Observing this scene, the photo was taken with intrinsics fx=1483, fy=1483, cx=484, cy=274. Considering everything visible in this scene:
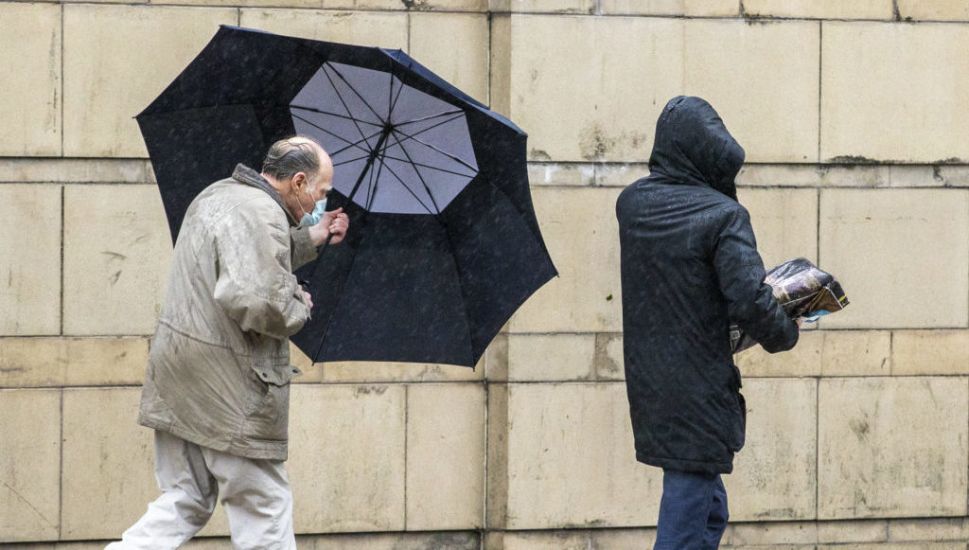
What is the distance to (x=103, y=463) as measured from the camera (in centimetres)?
660

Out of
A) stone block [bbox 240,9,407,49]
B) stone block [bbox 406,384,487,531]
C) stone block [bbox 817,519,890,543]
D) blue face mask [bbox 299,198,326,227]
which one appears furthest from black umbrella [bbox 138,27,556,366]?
stone block [bbox 817,519,890,543]

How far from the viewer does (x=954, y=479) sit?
7.05m

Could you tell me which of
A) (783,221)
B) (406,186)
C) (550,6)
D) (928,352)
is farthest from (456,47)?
(928,352)

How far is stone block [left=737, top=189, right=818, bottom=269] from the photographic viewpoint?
692 cm

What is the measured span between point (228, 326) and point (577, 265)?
8.41ft

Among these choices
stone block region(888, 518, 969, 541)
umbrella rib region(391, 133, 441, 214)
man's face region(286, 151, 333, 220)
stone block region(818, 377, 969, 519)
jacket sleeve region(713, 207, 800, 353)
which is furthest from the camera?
stone block region(888, 518, 969, 541)

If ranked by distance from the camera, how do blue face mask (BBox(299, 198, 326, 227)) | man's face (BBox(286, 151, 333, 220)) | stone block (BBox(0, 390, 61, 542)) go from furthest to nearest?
1. stone block (BBox(0, 390, 61, 542))
2. blue face mask (BBox(299, 198, 326, 227))
3. man's face (BBox(286, 151, 333, 220))

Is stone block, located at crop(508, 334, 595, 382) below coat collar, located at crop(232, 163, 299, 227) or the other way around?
below

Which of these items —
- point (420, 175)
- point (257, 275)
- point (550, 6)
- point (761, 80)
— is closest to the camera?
point (257, 275)

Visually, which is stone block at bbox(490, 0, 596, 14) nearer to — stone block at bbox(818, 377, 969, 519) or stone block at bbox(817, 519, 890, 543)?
stone block at bbox(818, 377, 969, 519)

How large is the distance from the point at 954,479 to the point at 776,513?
882 mm

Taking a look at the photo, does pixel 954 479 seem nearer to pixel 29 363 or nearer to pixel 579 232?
pixel 579 232

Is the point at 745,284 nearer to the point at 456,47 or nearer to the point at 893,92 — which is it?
the point at 456,47

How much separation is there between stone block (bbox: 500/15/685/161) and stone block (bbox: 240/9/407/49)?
0.47m
